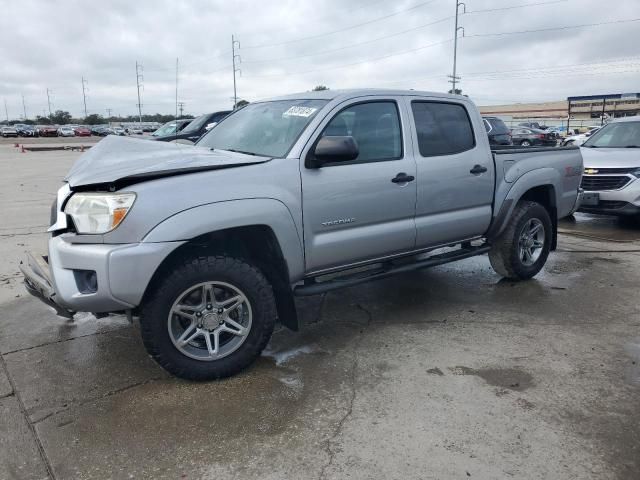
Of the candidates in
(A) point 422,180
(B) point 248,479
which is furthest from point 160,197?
(A) point 422,180

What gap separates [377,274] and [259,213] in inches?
51.2

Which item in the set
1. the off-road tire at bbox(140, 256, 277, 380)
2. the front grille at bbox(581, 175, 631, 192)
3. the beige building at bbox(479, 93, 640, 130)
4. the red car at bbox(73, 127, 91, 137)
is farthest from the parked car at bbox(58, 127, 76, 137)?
the off-road tire at bbox(140, 256, 277, 380)

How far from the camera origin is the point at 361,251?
161 inches

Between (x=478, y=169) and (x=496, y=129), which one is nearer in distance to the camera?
(x=478, y=169)

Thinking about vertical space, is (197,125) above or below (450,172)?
above

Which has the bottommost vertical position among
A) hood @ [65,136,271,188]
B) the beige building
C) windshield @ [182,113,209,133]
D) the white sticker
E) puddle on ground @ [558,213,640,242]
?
puddle on ground @ [558,213,640,242]

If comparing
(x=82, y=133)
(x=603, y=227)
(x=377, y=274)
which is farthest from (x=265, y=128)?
(x=82, y=133)

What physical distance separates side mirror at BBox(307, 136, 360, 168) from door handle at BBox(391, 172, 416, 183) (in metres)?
0.59

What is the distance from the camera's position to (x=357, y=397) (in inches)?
130

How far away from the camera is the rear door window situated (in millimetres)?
4543

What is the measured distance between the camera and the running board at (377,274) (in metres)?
3.91

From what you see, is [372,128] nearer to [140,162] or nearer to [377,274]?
[377,274]

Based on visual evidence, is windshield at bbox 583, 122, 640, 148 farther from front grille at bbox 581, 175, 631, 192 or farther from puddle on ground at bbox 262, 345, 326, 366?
puddle on ground at bbox 262, 345, 326, 366

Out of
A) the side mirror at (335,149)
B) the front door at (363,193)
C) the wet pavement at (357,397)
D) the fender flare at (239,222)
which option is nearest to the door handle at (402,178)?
the front door at (363,193)
